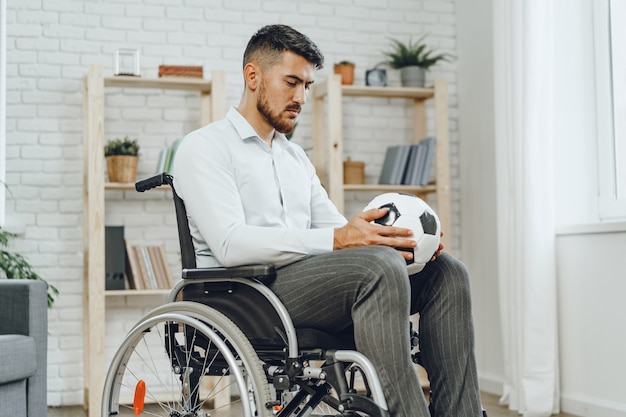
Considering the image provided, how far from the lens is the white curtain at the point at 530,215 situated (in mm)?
3566

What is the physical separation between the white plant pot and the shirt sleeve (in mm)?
2478

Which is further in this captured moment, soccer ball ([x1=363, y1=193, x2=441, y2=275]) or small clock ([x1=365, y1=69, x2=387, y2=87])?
small clock ([x1=365, y1=69, x2=387, y2=87])

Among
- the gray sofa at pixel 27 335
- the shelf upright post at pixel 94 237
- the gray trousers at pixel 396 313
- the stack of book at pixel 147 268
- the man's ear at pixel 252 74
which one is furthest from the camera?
the stack of book at pixel 147 268

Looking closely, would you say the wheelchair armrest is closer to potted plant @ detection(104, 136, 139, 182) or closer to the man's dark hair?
the man's dark hair

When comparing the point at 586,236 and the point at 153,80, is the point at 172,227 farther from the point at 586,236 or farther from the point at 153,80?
the point at 586,236

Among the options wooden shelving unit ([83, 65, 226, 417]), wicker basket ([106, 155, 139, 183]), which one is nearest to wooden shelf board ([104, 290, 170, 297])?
wooden shelving unit ([83, 65, 226, 417])

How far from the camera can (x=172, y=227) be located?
14.2ft

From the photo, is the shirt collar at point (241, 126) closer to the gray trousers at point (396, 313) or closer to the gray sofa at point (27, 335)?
the gray trousers at point (396, 313)

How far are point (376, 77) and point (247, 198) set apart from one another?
2.41 meters

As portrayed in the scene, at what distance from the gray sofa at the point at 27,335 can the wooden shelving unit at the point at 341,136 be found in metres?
1.67

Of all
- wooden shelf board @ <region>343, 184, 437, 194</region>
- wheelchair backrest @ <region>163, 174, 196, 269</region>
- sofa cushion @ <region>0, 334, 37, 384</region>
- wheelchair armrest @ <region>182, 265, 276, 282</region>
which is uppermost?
wooden shelf board @ <region>343, 184, 437, 194</region>

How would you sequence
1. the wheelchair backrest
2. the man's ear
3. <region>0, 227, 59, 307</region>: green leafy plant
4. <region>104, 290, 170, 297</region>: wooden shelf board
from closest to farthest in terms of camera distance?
the wheelchair backrest < the man's ear < <region>0, 227, 59, 307</region>: green leafy plant < <region>104, 290, 170, 297</region>: wooden shelf board

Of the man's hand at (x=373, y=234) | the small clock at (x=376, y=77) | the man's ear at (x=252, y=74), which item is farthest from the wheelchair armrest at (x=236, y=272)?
the small clock at (x=376, y=77)

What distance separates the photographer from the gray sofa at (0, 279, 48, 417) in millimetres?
2865
